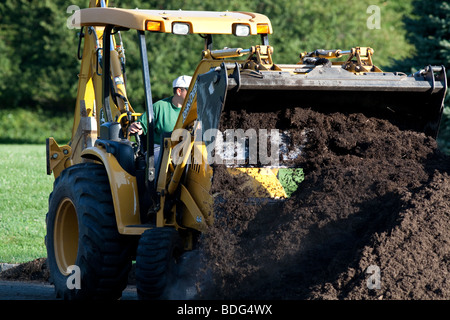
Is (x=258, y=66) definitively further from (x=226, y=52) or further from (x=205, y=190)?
(x=205, y=190)

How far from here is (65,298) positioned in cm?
672

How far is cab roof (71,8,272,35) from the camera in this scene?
634 centimetres

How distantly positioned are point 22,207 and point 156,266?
799 cm

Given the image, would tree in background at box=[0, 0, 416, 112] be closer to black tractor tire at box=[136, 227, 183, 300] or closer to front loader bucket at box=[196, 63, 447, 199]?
front loader bucket at box=[196, 63, 447, 199]

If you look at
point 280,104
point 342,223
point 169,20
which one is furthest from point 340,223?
point 169,20

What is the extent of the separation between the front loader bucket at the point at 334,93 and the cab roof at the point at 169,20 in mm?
813

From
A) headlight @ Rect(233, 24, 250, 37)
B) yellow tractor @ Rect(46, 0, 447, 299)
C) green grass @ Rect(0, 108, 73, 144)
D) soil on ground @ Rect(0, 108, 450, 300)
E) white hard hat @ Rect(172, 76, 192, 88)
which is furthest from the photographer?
green grass @ Rect(0, 108, 73, 144)

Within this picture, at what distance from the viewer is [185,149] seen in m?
6.15

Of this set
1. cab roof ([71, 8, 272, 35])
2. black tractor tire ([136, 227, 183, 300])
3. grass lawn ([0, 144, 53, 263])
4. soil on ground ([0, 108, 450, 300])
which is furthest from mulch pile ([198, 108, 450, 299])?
grass lawn ([0, 144, 53, 263])

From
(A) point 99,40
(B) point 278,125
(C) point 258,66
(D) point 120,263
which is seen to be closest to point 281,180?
(B) point 278,125

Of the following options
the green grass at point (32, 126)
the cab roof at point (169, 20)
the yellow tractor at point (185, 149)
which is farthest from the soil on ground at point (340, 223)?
the green grass at point (32, 126)

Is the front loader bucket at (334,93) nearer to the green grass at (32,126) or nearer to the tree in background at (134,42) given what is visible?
the tree in background at (134,42)

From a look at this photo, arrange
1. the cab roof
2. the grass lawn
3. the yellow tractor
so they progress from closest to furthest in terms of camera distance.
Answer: the yellow tractor < the cab roof < the grass lawn

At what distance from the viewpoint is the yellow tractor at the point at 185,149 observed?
582cm
